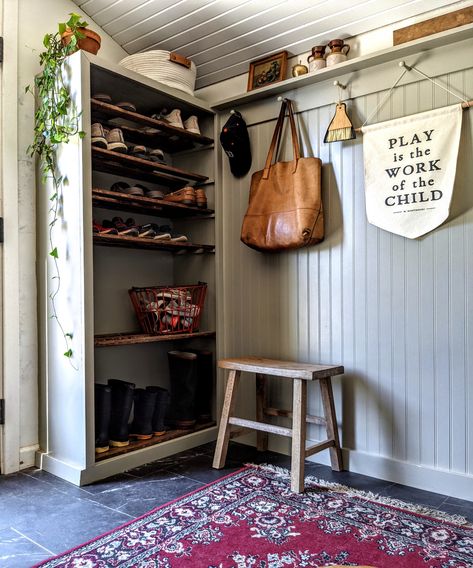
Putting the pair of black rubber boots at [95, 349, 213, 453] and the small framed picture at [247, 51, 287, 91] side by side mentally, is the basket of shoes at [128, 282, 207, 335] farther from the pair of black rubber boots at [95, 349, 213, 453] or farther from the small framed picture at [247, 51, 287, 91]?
the small framed picture at [247, 51, 287, 91]

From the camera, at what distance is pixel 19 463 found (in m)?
2.55

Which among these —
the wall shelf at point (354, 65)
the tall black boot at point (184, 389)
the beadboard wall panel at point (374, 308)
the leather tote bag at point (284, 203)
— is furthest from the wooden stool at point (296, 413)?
the wall shelf at point (354, 65)

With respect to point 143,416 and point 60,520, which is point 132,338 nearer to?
point 143,416

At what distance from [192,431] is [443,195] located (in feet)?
6.18

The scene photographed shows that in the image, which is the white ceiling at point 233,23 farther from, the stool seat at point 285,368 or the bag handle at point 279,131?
the stool seat at point 285,368

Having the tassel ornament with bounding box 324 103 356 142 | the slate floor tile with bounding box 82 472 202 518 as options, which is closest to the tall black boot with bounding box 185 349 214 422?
the slate floor tile with bounding box 82 472 202 518

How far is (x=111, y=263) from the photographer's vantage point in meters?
2.96

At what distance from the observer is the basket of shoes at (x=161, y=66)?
276 cm

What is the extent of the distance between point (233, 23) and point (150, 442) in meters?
2.40

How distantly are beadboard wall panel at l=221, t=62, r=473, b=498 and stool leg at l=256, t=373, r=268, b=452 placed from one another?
0.11 metres

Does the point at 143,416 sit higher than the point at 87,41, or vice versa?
the point at 87,41

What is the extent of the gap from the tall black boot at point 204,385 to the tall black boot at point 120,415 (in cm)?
57

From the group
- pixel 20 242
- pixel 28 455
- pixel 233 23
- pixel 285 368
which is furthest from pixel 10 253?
pixel 233 23

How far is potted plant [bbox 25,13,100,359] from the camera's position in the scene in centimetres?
238
